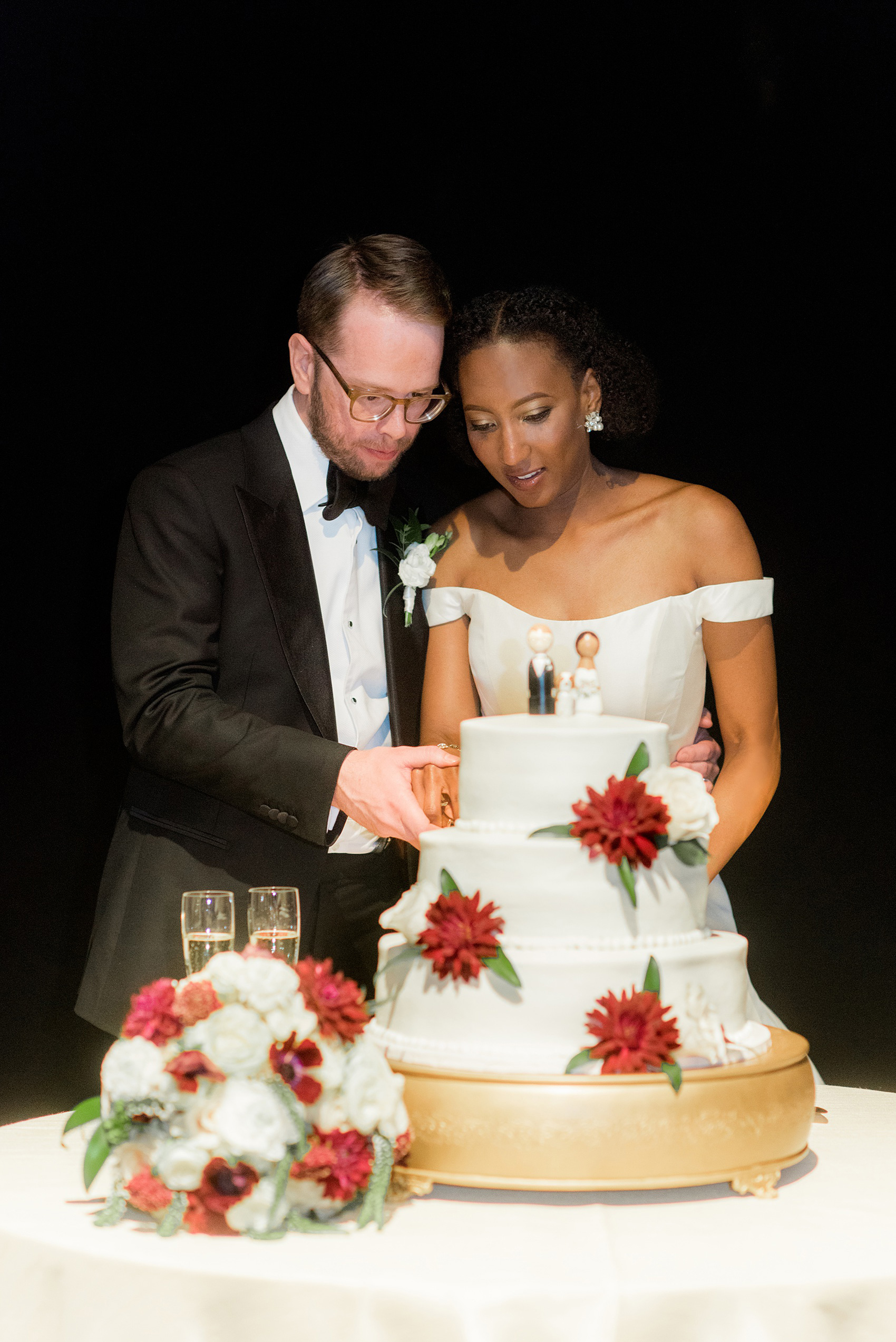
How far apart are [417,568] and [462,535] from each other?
337 millimetres

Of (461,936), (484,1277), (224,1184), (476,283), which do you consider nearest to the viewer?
(484,1277)

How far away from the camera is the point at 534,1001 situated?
2.07 m

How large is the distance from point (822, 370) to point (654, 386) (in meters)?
0.96

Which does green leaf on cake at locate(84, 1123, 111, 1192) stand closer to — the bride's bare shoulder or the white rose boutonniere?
the white rose boutonniere

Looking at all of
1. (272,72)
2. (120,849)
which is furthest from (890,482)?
(120,849)

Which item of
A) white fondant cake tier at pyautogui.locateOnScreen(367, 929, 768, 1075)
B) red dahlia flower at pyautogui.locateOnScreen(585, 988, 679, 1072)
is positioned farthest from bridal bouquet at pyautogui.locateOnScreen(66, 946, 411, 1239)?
red dahlia flower at pyautogui.locateOnScreen(585, 988, 679, 1072)

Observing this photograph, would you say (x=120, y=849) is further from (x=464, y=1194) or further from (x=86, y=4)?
(x=86, y=4)

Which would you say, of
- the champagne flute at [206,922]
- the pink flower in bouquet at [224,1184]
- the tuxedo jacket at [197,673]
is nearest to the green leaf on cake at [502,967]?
the pink flower in bouquet at [224,1184]

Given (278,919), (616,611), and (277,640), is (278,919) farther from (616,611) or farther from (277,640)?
(616,611)

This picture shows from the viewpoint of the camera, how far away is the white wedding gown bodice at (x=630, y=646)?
10.8 ft

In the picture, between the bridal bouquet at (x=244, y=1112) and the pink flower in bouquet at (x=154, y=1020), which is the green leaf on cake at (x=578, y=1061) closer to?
→ the bridal bouquet at (x=244, y=1112)

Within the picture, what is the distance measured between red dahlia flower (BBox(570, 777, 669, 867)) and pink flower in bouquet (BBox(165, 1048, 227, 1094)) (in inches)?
25.1

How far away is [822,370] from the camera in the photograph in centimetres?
425

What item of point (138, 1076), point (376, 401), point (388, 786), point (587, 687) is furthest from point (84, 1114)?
point (376, 401)
